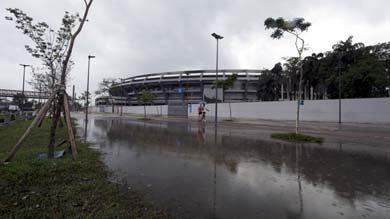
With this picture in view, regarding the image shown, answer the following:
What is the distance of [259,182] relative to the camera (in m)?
4.97

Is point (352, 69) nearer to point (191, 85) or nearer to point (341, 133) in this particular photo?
point (341, 133)

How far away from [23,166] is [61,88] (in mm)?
2613

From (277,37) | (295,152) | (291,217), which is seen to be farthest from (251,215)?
(277,37)

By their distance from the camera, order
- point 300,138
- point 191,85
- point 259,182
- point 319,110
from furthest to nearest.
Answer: point 191,85 < point 319,110 < point 300,138 < point 259,182

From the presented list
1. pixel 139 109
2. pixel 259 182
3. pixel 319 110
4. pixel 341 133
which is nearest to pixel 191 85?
pixel 139 109

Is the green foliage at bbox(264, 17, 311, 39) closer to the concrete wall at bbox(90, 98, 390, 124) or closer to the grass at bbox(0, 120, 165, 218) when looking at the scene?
the grass at bbox(0, 120, 165, 218)

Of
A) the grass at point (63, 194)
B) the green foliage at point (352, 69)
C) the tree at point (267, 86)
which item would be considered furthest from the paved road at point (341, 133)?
the tree at point (267, 86)

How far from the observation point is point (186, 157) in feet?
24.6

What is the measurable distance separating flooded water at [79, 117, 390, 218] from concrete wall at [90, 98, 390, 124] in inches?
856

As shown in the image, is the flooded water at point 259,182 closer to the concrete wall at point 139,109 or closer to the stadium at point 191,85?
the concrete wall at point 139,109

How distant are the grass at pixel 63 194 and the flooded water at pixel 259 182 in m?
0.44

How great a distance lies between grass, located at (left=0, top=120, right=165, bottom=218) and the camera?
324 cm

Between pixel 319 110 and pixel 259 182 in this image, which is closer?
pixel 259 182

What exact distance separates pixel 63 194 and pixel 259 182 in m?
4.10
